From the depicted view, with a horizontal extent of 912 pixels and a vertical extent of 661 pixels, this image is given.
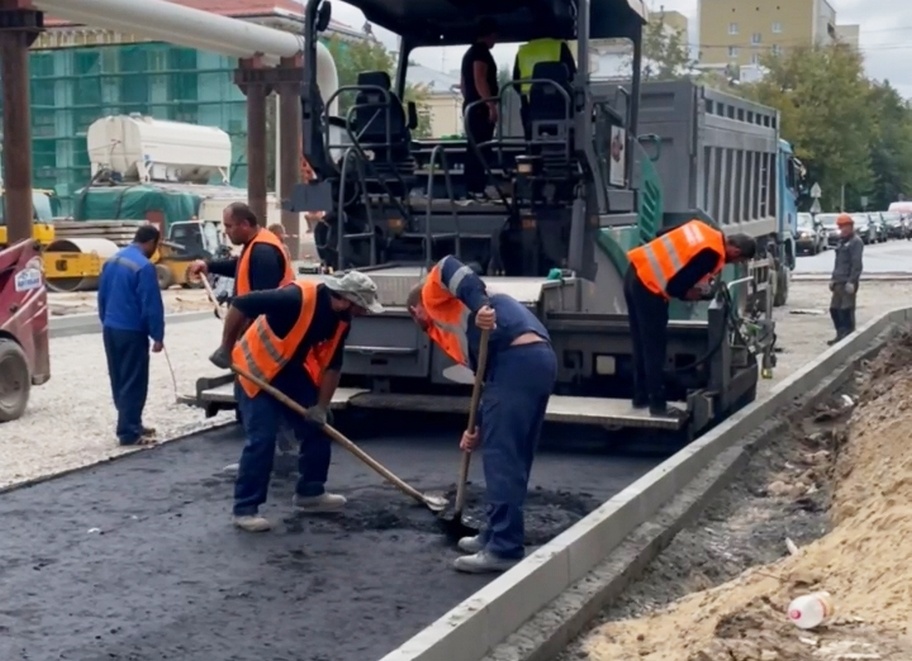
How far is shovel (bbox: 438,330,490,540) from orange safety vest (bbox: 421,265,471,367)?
0.58 ft

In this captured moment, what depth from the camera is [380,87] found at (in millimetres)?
10242

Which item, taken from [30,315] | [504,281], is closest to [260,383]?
[504,281]

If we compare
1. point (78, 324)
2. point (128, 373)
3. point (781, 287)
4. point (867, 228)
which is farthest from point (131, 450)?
point (867, 228)

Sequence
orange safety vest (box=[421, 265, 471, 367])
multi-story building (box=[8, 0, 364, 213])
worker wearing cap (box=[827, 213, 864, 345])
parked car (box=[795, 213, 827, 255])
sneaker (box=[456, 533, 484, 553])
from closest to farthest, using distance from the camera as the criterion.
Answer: orange safety vest (box=[421, 265, 471, 367]), sneaker (box=[456, 533, 484, 553]), worker wearing cap (box=[827, 213, 864, 345]), parked car (box=[795, 213, 827, 255]), multi-story building (box=[8, 0, 364, 213])

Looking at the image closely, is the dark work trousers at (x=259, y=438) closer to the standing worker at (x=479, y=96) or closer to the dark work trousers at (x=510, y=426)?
the dark work trousers at (x=510, y=426)

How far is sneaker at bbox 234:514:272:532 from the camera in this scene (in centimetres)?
705

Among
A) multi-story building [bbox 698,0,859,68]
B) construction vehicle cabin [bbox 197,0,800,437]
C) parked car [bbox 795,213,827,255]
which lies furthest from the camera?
multi-story building [bbox 698,0,859,68]

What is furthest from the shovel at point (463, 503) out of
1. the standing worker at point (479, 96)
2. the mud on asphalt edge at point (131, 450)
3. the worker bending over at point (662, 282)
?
the standing worker at point (479, 96)

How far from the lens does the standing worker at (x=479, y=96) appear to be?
9941 mm

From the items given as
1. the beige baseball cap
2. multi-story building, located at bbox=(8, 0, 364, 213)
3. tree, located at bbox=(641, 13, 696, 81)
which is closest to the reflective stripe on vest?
the beige baseball cap

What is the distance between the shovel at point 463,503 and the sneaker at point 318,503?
615 millimetres

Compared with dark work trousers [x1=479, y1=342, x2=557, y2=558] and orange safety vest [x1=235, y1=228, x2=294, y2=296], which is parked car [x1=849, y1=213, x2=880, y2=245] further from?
dark work trousers [x1=479, y1=342, x2=557, y2=558]

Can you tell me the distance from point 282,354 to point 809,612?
10.0ft

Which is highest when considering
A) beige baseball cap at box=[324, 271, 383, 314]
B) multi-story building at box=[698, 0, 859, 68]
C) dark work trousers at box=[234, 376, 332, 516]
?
multi-story building at box=[698, 0, 859, 68]
